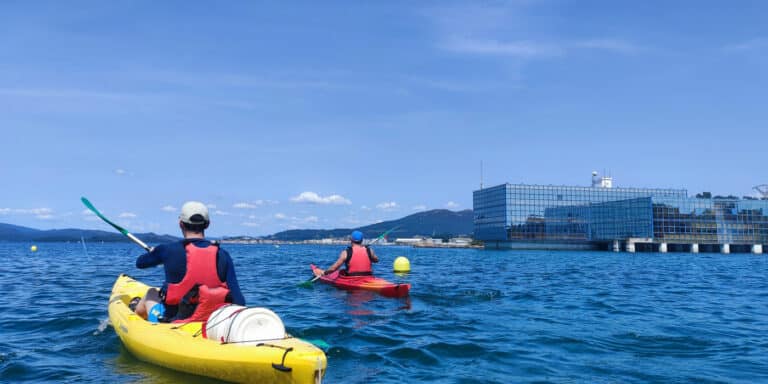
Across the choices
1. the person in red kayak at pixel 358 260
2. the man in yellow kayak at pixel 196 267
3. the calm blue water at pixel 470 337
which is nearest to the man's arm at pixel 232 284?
the man in yellow kayak at pixel 196 267

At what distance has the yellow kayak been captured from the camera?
5.68m

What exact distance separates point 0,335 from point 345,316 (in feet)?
23.9

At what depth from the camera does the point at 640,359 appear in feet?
28.1

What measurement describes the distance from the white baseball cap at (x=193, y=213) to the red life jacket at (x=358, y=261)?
10674mm

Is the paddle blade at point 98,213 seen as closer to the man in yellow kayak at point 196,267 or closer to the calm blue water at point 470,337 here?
the calm blue water at point 470,337

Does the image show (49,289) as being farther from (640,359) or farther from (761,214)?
(761,214)

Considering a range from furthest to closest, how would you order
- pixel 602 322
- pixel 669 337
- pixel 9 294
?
pixel 9 294 < pixel 602 322 < pixel 669 337

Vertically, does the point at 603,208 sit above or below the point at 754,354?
above

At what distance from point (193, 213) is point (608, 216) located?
122053 mm

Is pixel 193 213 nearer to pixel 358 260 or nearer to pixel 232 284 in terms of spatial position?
pixel 232 284

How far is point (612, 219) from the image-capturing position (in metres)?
116

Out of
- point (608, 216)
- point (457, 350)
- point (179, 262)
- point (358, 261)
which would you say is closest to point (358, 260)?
point (358, 261)

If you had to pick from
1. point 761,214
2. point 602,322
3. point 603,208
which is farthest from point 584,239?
point 602,322

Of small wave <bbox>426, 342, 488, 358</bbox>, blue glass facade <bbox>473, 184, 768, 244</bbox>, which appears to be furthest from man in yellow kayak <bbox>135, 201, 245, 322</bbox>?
blue glass facade <bbox>473, 184, 768, 244</bbox>
